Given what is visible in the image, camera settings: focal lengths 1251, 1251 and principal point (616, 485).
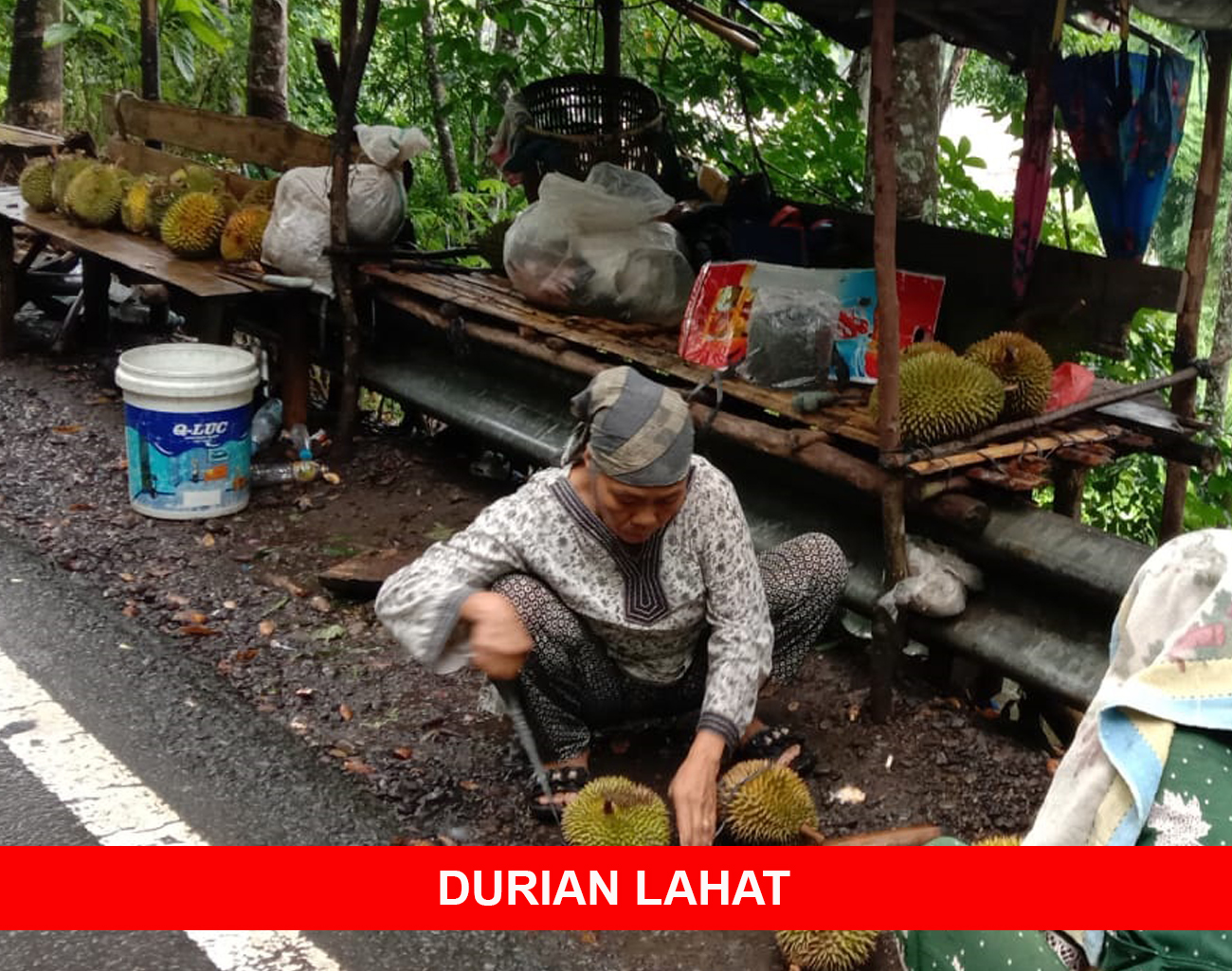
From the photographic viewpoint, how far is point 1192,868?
1.46 meters

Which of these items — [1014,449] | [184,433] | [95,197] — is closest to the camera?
[1014,449]

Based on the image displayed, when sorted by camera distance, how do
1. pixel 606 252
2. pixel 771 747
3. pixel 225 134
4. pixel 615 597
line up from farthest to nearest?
pixel 225 134, pixel 606 252, pixel 771 747, pixel 615 597

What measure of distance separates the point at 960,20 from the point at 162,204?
3.92 metres

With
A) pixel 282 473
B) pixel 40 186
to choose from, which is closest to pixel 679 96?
pixel 282 473

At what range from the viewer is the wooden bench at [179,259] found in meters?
5.39

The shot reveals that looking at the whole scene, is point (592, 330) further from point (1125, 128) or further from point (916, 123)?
point (916, 123)

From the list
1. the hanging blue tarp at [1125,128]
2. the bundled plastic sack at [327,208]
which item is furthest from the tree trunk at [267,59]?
the hanging blue tarp at [1125,128]

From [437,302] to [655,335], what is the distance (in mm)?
1077

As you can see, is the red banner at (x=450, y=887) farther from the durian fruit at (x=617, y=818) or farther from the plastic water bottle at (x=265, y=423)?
the plastic water bottle at (x=265, y=423)

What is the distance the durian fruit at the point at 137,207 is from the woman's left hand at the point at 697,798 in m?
4.76

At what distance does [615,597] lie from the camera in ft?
9.38

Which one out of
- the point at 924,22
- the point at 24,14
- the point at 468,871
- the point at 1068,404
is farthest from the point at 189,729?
the point at 24,14

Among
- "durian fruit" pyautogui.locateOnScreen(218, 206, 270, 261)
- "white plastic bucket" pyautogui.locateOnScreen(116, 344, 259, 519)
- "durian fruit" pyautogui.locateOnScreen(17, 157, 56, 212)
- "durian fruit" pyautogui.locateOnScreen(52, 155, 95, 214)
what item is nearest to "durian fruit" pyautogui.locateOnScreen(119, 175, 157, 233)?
"durian fruit" pyautogui.locateOnScreen(52, 155, 95, 214)

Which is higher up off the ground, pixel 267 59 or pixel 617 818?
pixel 267 59
